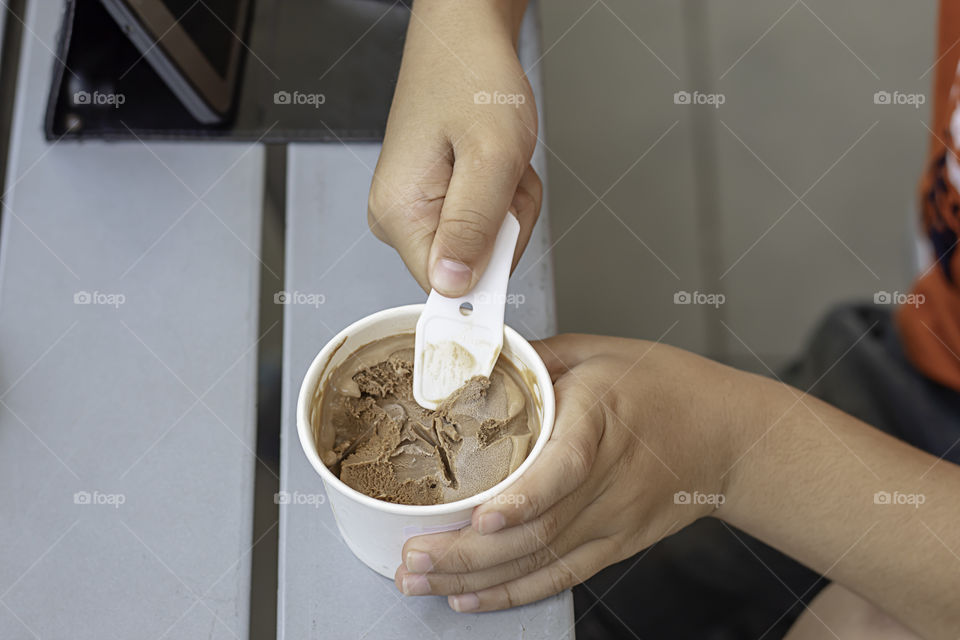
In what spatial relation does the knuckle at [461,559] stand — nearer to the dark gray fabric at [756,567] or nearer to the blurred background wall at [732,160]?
the dark gray fabric at [756,567]

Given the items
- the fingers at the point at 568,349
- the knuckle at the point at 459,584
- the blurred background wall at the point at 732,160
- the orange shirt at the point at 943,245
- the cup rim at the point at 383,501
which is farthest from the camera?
the blurred background wall at the point at 732,160

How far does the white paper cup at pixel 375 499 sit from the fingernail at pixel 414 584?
0.02 meters

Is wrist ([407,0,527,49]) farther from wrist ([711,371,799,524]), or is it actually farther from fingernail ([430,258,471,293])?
wrist ([711,371,799,524])

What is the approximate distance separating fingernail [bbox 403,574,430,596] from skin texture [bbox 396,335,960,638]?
18 millimetres

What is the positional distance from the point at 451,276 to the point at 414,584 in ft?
1.03

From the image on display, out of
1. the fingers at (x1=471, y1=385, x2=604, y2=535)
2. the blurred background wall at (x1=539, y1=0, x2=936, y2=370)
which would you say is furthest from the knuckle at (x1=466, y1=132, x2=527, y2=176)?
the blurred background wall at (x1=539, y1=0, x2=936, y2=370)

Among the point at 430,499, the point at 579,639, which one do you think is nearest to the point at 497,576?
the point at 430,499

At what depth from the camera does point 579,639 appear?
1.16 m

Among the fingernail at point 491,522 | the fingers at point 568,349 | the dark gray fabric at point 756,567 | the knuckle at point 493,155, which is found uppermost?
the knuckle at point 493,155

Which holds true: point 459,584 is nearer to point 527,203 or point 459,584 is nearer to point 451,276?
point 451,276

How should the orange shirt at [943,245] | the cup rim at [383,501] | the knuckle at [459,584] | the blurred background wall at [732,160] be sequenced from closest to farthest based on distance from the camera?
the cup rim at [383,501], the knuckle at [459,584], the orange shirt at [943,245], the blurred background wall at [732,160]

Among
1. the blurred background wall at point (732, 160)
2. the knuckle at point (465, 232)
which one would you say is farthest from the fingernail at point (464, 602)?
the blurred background wall at point (732, 160)

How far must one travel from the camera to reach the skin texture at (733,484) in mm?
828

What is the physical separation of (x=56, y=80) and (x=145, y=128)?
0.11m
